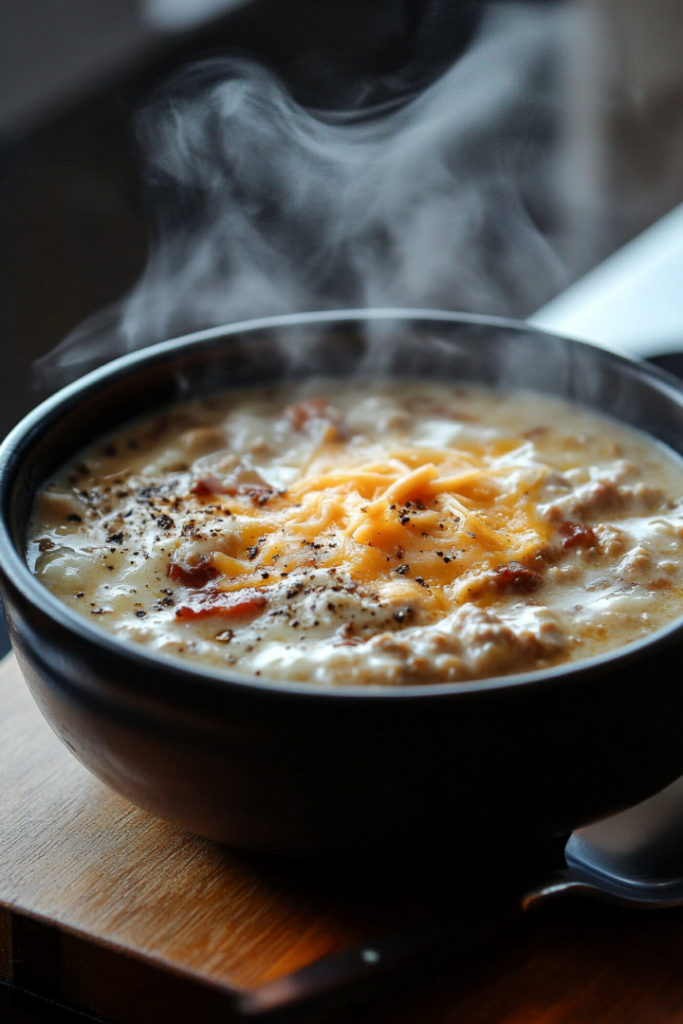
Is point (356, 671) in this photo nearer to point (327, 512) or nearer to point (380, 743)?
point (380, 743)

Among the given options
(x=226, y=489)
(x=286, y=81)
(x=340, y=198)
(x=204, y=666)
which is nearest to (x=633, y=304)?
(x=340, y=198)

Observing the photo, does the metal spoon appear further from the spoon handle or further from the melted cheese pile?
the melted cheese pile

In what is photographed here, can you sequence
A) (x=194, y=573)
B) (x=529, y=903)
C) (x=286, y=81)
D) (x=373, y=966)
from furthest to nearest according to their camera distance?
(x=286, y=81) → (x=194, y=573) → (x=529, y=903) → (x=373, y=966)

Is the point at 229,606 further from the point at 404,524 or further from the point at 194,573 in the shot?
the point at 404,524

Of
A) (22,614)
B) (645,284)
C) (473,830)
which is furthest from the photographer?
(645,284)

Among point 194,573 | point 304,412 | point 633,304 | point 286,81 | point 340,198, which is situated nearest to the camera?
point 194,573

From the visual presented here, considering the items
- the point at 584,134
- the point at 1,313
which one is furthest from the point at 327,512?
the point at 584,134

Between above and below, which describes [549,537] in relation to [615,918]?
above

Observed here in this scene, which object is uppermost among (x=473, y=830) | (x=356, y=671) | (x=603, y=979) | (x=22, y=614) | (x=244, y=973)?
(x=22, y=614)
